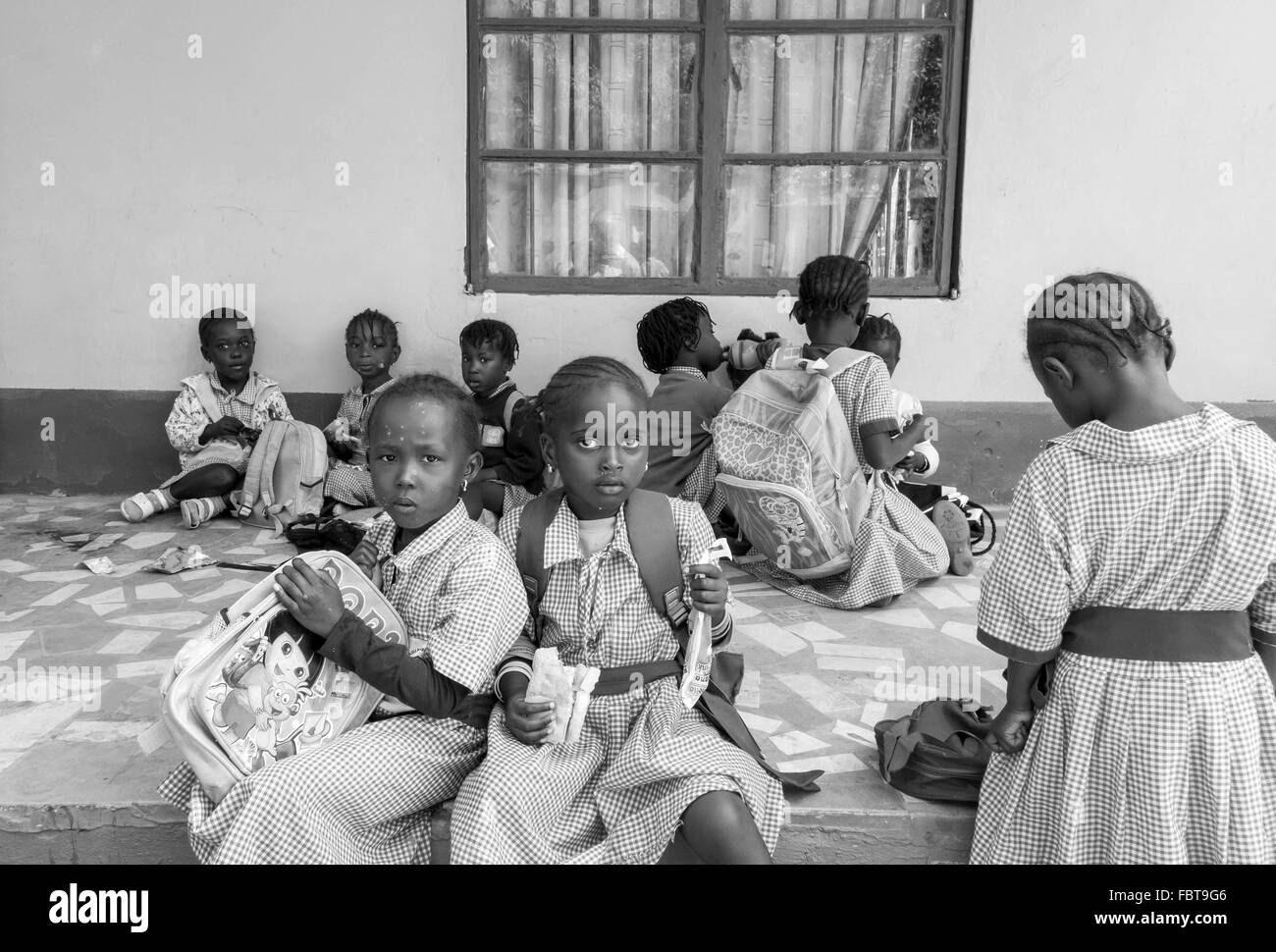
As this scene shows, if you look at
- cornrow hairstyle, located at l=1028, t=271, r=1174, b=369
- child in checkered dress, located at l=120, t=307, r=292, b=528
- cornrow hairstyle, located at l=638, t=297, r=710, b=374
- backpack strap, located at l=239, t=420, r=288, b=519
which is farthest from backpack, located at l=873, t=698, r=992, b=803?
child in checkered dress, located at l=120, t=307, r=292, b=528

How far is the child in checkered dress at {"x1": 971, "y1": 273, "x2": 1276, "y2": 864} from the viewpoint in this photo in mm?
1921

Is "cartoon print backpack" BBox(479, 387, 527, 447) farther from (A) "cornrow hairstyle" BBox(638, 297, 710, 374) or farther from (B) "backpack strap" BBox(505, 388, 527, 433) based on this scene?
(A) "cornrow hairstyle" BBox(638, 297, 710, 374)

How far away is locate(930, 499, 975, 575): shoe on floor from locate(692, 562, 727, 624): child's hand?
2.24 metres

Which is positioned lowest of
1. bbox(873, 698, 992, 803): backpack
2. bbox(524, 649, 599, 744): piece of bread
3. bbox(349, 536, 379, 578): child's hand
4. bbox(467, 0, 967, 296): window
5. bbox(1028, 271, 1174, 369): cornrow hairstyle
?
bbox(873, 698, 992, 803): backpack

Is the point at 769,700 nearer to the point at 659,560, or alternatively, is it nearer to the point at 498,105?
the point at 659,560

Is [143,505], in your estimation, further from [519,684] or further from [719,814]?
[719,814]

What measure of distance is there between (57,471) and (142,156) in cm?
163

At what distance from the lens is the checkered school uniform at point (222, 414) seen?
5.14 meters

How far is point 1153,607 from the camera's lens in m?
2.01

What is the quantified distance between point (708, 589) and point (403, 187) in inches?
144

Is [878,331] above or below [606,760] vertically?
above

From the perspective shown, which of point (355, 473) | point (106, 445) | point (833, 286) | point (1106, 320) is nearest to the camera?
point (1106, 320)

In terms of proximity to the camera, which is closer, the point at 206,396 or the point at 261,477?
the point at 261,477

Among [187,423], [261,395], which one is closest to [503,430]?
[261,395]
